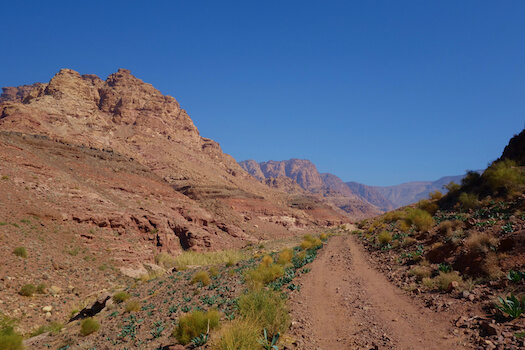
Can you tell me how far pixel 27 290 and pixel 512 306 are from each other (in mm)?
20922

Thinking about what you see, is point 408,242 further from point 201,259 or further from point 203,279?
point 201,259

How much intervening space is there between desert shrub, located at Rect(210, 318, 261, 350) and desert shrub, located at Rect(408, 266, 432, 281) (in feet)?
22.6

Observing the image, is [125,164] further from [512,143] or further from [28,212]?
[512,143]

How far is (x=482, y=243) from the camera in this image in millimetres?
8148

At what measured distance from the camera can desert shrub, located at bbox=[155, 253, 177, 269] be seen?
90.2ft

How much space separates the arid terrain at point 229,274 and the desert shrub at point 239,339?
0.03 meters

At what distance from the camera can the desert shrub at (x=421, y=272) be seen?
8.79m

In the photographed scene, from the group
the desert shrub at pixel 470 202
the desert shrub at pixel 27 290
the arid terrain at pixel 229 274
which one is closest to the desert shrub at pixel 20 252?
the arid terrain at pixel 229 274

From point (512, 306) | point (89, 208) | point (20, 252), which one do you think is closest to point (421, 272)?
point (512, 306)

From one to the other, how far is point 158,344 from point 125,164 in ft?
154

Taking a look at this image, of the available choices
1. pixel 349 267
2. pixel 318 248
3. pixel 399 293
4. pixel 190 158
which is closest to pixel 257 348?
pixel 399 293

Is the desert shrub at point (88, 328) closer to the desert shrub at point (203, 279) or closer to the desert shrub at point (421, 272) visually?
the desert shrub at point (203, 279)

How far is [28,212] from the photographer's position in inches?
848

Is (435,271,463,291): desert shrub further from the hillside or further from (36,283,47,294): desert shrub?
(36,283,47,294): desert shrub
